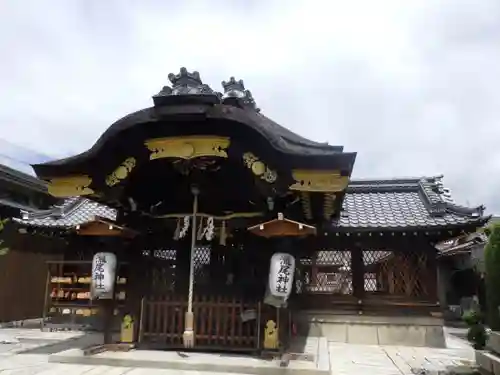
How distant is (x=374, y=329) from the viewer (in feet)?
36.3

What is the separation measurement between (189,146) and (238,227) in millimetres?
2056

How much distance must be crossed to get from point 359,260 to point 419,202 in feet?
10.1

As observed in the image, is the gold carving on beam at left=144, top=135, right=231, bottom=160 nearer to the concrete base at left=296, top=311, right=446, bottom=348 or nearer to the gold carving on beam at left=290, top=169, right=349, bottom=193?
the gold carving on beam at left=290, top=169, right=349, bottom=193

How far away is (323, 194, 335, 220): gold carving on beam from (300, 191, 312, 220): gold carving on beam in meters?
0.31

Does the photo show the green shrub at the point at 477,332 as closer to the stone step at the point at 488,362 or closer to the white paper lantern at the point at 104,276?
the stone step at the point at 488,362

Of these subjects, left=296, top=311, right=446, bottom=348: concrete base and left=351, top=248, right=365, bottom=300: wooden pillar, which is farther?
left=351, top=248, right=365, bottom=300: wooden pillar

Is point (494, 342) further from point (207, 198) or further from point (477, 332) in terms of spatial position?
point (207, 198)

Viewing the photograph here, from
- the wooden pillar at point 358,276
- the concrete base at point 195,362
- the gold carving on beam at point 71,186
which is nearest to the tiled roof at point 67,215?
the gold carving on beam at point 71,186

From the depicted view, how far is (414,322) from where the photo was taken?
1096cm

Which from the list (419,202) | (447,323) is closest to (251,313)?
(419,202)

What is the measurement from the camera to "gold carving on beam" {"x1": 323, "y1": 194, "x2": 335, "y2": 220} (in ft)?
25.7

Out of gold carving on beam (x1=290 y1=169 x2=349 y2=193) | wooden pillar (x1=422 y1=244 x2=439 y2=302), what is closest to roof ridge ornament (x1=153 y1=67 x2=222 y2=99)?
gold carving on beam (x1=290 y1=169 x2=349 y2=193)

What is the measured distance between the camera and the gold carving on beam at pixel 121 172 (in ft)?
25.8

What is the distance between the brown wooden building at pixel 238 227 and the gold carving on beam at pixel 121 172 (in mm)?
21
